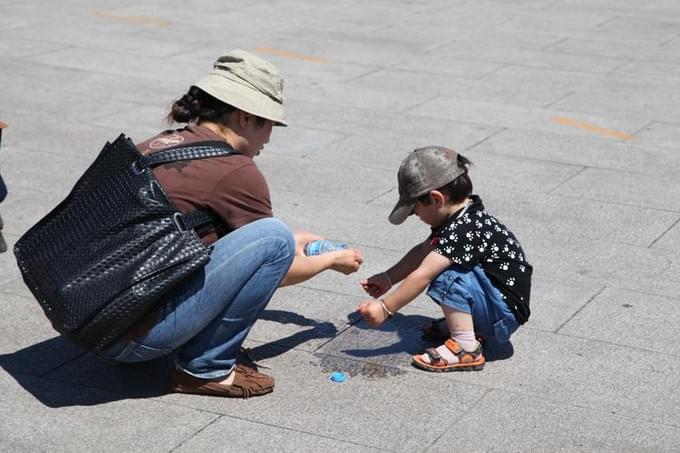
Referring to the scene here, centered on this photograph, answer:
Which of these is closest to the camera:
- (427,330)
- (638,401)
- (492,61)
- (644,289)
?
(638,401)

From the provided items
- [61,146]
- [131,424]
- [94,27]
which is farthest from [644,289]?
[94,27]

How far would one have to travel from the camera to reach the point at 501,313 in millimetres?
4449

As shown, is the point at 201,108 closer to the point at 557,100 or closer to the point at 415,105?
the point at 415,105

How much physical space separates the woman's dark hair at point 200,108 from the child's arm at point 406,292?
0.90m

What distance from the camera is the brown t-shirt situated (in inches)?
155

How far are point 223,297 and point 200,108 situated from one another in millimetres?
710

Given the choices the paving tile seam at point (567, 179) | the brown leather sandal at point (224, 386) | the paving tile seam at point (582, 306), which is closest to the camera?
the brown leather sandal at point (224, 386)

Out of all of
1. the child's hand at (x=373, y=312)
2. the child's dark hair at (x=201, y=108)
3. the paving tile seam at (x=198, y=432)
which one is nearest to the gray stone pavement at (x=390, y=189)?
the paving tile seam at (x=198, y=432)

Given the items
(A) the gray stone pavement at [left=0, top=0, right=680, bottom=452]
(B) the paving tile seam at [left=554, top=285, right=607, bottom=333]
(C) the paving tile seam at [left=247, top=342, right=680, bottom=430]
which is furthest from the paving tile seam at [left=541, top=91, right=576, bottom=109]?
(C) the paving tile seam at [left=247, top=342, right=680, bottom=430]

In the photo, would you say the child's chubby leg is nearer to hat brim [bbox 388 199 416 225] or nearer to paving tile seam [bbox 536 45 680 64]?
hat brim [bbox 388 199 416 225]

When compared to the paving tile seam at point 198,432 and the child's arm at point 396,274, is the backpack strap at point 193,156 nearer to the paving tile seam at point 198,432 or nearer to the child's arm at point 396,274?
the paving tile seam at point 198,432

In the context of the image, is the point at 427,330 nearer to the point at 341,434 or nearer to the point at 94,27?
the point at 341,434

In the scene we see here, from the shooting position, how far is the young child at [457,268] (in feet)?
14.4

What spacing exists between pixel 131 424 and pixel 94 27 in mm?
8081
